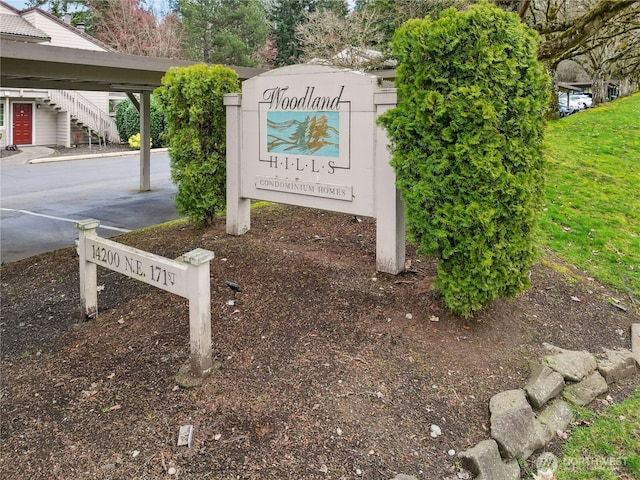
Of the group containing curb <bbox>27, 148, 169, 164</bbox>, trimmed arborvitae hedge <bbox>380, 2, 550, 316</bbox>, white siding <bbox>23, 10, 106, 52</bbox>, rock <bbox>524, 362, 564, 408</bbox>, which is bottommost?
rock <bbox>524, 362, 564, 408</bbox>

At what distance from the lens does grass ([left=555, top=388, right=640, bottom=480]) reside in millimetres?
2738

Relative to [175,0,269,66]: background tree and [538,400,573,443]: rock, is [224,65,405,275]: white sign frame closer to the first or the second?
[538,400,573,443]: rock

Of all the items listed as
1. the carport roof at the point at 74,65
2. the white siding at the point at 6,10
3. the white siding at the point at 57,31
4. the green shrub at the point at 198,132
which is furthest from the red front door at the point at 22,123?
the green shrub at the point at 198,132

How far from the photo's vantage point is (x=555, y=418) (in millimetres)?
3104

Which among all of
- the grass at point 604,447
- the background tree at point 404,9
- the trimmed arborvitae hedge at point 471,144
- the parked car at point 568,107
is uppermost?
the parked car at point 568,107

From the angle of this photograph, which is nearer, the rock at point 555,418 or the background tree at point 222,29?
the rock at point 555,418

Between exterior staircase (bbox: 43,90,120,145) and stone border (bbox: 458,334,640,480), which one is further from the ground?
exterior staircase (bbox: 43,90,120,145)

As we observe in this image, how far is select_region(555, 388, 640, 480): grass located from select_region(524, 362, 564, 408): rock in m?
0.20

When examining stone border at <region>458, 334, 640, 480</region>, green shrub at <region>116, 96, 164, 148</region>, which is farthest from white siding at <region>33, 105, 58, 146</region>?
stone border at <region>458, 334, 640, 480</region>

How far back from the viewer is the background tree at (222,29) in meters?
31.3

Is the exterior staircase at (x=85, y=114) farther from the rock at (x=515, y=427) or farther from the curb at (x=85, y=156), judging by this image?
the rock at (x=515, y=427)

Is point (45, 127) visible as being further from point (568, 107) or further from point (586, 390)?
point (568, 107)

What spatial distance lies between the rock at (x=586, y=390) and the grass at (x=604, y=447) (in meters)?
0.09

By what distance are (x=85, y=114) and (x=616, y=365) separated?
26722 millimetres
